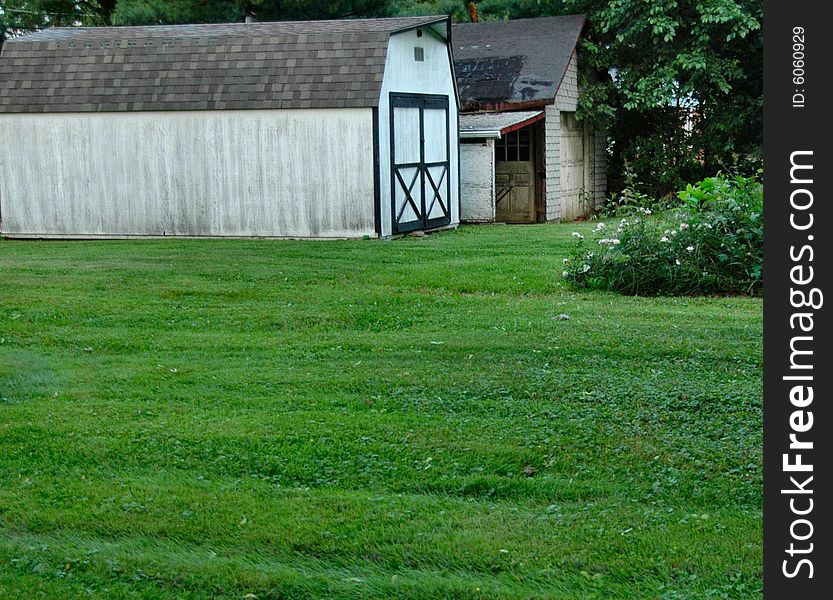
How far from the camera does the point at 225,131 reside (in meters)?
18.1

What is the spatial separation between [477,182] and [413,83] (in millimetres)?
3498

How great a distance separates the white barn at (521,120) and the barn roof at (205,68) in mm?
2921

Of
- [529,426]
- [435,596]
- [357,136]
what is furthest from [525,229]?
[435,596]

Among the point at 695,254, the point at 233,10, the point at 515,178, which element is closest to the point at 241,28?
the point at 515,178

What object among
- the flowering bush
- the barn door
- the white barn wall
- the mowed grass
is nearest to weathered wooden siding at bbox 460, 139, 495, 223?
the white barn wall

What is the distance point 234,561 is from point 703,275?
8.01m

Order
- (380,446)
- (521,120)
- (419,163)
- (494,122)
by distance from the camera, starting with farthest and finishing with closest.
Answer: (494,122)
(521,120)
(419,163)
(380,446)

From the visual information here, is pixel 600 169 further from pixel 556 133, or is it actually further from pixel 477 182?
pixel 477 182

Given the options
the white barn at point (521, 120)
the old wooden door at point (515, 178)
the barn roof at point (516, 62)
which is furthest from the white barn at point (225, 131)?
the old wooden door at point (515, 178)

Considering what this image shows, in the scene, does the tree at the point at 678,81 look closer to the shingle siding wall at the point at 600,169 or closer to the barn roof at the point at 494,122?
the shingle siding wall at the point at 600,169

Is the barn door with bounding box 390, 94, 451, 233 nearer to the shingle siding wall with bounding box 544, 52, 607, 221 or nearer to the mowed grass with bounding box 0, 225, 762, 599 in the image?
the shingle siding wall with bounding box 544, 52, 607, 221

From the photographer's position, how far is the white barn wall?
17.7 meters

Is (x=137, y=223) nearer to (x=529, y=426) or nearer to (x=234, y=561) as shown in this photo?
(x=529, y=426)

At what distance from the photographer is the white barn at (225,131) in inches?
694
